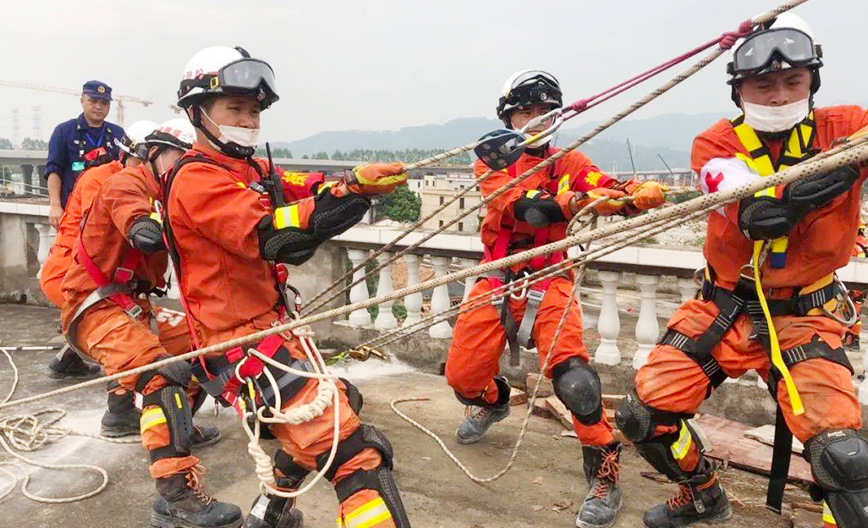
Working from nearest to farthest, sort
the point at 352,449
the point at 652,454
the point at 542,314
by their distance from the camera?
the point at 352,449, the point at 652,454, the point at 542,314

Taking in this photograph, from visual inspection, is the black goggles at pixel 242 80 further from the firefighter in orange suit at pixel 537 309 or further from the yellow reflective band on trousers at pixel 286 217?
the firefighter in orange suit at pixel 537 309

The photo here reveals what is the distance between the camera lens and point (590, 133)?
2.80 meters

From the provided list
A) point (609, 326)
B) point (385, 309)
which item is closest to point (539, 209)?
point (609, 326)

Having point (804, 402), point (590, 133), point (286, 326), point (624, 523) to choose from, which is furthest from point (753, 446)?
point (286, 326)

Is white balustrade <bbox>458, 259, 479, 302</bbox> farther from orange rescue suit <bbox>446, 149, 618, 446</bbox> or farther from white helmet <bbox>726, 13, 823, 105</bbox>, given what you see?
white helmet <bbox>726, 13, 823, 105</bbox>

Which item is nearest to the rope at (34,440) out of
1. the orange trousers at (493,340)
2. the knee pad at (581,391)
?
the orange trousers at (493,340)

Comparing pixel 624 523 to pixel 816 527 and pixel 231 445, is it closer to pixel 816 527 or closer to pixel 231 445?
pixel 816 527

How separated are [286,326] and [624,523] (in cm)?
199

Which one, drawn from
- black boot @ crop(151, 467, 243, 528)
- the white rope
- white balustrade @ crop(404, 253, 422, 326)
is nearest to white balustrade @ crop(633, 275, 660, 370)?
white balustrade @ crop(404, 253, 422, 326)

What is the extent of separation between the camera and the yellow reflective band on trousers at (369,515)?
8.04 ft

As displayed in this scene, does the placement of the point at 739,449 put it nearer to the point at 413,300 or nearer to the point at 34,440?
the point at 413,300

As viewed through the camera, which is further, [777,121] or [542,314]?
[542,314]

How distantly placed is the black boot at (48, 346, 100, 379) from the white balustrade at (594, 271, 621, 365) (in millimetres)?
3978

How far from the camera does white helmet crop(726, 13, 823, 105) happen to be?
271 centimetres
